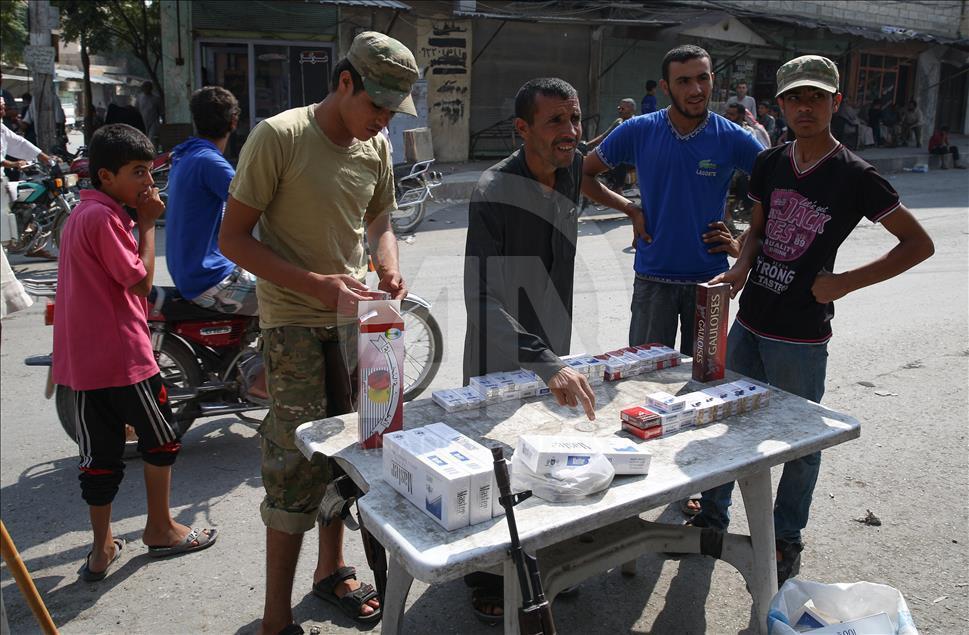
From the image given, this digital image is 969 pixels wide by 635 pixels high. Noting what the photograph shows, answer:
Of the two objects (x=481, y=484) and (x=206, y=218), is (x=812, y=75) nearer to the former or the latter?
(x=481, y=484)

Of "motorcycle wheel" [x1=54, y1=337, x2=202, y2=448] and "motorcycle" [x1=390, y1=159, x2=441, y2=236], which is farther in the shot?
"motorcycle" [x1=390, y1=159, x2=441, y2=236]

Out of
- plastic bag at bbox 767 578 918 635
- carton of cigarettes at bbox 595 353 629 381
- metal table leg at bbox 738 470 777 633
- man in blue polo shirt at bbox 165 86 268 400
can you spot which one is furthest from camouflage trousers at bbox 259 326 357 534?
plastic bag at bbox 767 578 918 635

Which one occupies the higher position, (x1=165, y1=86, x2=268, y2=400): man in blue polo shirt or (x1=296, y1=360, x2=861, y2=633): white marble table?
(x1=165, y1=86, x2=268, y2=400): man in blue polo shirt

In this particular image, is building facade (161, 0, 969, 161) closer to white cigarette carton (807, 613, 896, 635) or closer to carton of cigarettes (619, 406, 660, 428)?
carton of cigarettes (619, 406, 660, 428)

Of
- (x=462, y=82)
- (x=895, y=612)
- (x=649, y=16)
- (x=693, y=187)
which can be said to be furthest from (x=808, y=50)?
(x=895, y=612)

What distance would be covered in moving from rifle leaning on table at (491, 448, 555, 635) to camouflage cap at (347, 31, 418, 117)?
128cm

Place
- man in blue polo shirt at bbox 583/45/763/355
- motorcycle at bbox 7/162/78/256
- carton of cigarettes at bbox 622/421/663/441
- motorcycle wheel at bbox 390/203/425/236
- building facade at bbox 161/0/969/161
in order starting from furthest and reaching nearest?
building facade at bbox 161/0/969/161 → motorcycle wheel at bbox 390/203/425/236 → motorcycle at bbox 7/162/78/256 → man in blue polo shirt at bbox 583/45/763/355 → carton of cigarettes at bbox 622/421/663/441

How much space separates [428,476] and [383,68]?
4.40 feet

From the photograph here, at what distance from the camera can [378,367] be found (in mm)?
2311

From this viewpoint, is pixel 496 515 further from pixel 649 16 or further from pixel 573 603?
pixel 649 16

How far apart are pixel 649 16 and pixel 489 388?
57.9 feet

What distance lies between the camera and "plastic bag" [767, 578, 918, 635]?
8.08ft

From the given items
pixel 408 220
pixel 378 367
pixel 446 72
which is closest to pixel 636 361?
pixel 378 367

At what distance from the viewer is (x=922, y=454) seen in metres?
4.34
